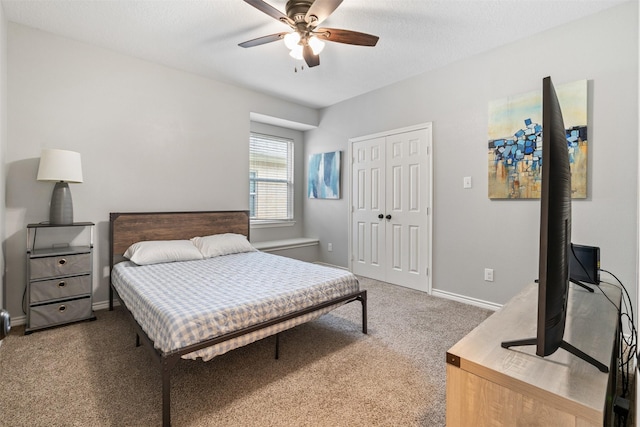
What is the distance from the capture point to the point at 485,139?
3.18 metres

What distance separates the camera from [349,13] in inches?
98.8

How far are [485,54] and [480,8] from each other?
2.78 ft

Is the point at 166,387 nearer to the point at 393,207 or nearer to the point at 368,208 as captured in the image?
the point at 393,207

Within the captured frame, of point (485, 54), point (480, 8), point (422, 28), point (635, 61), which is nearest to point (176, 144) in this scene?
point (422, 28)

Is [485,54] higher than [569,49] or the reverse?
higher

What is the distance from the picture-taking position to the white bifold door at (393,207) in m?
3.77

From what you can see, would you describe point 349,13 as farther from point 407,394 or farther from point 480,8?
point 407,394

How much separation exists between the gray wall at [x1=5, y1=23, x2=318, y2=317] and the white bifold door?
5.55ft

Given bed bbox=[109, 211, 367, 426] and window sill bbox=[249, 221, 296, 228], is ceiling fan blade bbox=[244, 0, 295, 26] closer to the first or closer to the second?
bed bbox=[109, 211, 367, 426]

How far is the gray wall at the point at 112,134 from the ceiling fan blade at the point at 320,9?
7.33ft

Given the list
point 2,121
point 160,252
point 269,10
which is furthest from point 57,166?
point 269,10

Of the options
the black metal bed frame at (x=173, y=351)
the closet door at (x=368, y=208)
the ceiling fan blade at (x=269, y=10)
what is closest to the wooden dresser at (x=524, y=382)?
the black metal bed frame at (x=173, y=351)

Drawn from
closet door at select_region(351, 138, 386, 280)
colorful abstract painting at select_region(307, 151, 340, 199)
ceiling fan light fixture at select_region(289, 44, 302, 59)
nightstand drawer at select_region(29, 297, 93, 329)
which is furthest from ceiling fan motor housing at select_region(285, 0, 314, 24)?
nightstand drawer at select_region(29, 297, 93, 329)

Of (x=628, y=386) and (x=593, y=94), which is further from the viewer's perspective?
(x=593, y=94)
